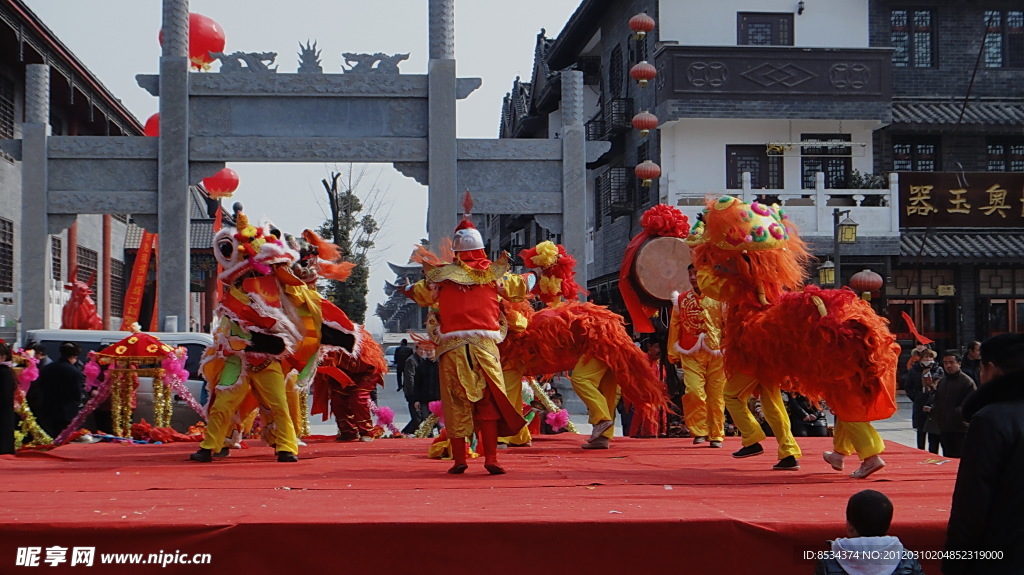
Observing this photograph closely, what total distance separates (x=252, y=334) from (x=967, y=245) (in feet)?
49.5

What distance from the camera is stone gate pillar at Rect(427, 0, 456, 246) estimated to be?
13531mm

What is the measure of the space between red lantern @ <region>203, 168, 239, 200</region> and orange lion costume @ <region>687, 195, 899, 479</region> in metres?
10.9

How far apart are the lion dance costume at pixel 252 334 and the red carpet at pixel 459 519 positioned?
0.99 meters

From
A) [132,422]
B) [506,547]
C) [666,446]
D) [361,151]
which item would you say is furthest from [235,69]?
[506,547]

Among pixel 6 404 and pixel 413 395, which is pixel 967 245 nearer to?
pixel 413 395

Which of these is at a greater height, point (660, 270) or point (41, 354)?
point (660, 270)

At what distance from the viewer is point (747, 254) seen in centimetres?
661

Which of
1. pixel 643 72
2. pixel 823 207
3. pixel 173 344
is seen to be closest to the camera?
pixel 173 344

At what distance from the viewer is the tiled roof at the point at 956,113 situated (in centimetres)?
1908

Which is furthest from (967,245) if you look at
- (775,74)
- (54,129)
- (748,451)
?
(54,129)

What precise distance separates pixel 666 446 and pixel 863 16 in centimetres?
1436

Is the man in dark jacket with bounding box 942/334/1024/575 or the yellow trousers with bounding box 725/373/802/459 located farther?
the yellow trousers with bounding box 725/373/802/459

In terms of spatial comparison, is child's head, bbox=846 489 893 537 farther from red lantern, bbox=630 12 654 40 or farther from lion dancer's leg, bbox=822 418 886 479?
red lantern, bbox=630 12 654 40

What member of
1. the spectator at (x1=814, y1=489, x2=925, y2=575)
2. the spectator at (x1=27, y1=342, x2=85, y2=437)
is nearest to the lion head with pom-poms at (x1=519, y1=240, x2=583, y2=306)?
the spectator at (x1=27, y1=342, x2=85, y2=437)
